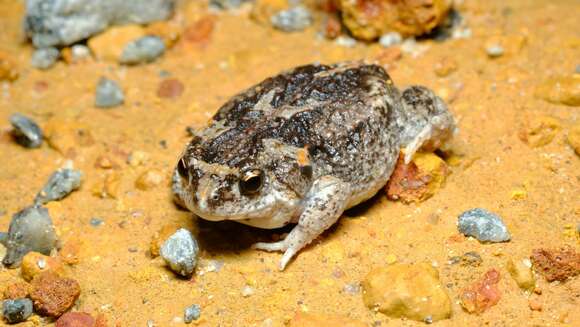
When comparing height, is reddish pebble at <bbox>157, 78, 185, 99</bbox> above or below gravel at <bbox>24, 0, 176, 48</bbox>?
below

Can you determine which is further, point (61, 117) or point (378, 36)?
point (378, 36)

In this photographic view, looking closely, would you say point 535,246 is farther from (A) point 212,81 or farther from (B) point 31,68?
(B) point 31,68

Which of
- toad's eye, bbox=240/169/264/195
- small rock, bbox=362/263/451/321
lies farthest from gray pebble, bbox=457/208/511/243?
toad's eye, bbox=240/169/264/195

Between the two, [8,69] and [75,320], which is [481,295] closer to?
[75,320]

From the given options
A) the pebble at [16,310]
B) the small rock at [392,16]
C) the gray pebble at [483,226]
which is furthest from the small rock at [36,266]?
the small rock at [392,16]

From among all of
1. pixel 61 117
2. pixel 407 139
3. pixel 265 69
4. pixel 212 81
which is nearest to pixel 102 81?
pixel 61 117

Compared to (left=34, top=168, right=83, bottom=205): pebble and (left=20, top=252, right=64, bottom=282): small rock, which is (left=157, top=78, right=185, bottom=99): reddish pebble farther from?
(left=20, top=252, right=64, bottom=282): small rock
